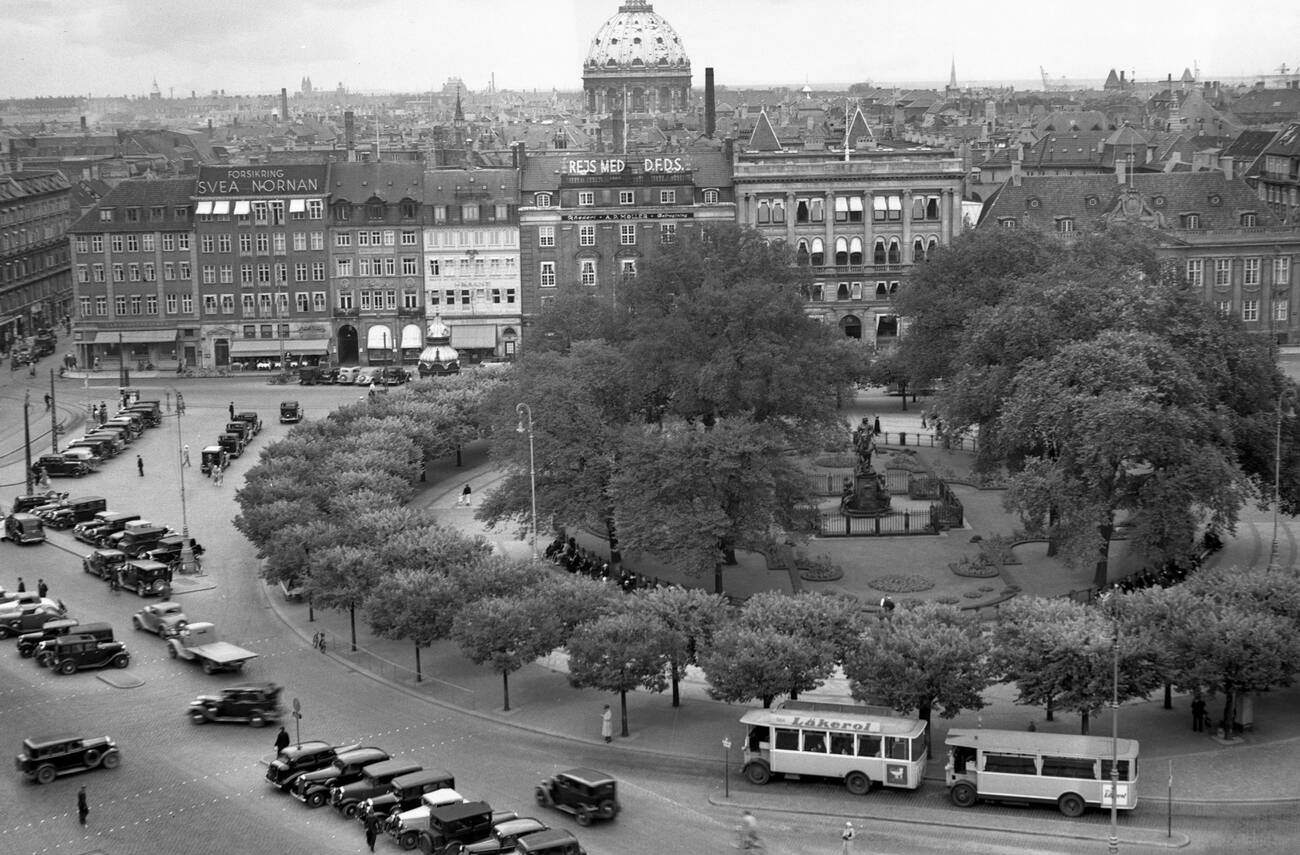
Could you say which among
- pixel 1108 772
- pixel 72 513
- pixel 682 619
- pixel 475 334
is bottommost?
pixel 1108 772

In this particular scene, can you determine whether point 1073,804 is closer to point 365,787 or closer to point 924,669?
point 924,669

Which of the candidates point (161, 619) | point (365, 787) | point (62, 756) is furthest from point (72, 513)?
point (365, 787)

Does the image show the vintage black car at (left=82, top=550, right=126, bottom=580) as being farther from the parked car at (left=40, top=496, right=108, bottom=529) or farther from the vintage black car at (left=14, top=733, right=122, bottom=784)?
the vintage black car at (left=14, top=733, right=122, bottom=784)

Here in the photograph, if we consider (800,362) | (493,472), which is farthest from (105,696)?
(493,472)

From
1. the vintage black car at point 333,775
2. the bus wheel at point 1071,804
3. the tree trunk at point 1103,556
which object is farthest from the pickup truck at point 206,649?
the tree trunk at point 1103,556

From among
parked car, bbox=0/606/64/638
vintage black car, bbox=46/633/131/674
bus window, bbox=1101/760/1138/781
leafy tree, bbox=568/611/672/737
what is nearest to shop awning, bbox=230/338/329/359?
parked car, bbox=0/606/64/638

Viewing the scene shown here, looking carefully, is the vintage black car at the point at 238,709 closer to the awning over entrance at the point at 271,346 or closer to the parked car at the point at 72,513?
the parked car at the point at 72,513
